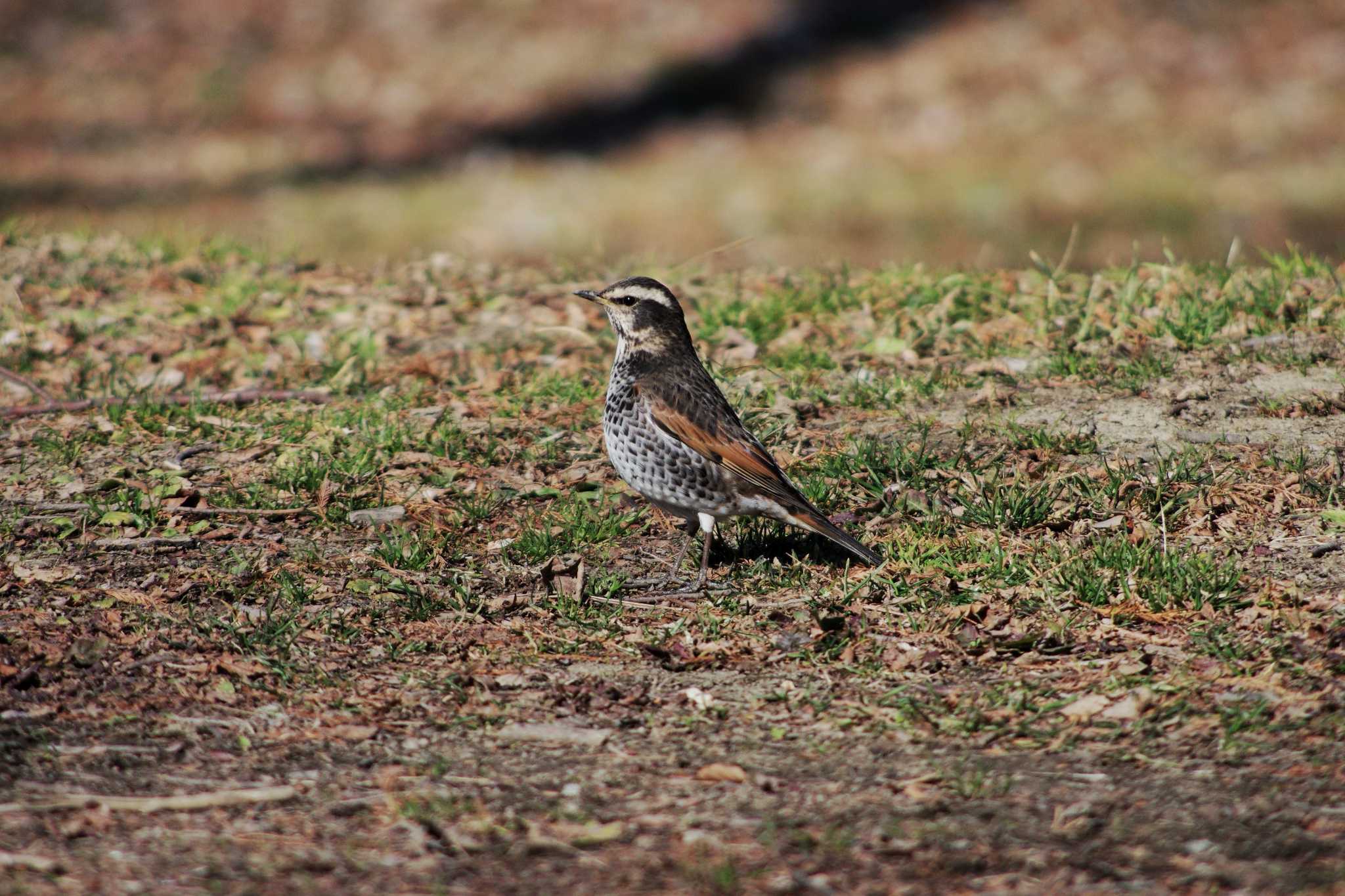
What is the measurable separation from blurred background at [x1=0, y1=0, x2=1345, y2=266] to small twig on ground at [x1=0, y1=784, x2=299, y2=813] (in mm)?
7652

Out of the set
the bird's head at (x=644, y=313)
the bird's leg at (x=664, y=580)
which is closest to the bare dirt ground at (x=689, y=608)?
the bird's leg at (x=664, y=580)

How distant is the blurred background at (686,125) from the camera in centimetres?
1419

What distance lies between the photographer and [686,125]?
60.2ft

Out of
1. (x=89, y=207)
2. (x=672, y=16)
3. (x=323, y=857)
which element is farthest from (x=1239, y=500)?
(x=672, y=16)

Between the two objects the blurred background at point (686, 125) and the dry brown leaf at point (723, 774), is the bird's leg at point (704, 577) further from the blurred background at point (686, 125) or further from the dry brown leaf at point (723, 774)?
the blurred background at point (686, 125)

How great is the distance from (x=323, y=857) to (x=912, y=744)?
78.5 inches

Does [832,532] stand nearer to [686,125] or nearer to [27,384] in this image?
[27,384]

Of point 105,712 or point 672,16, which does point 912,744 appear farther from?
point 672,16

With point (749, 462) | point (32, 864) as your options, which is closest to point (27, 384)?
point (749, 462)

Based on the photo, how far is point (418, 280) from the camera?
1065cm

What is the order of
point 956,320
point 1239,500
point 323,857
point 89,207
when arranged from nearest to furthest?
point 323,857, point 1239,500, point 956,320, point 89,207

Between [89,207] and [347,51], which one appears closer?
[89,207]

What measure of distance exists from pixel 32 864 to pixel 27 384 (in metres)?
4.87

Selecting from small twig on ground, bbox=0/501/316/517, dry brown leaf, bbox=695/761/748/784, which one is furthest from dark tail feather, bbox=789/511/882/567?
small twig on ground, bbox=0/501/316/517
